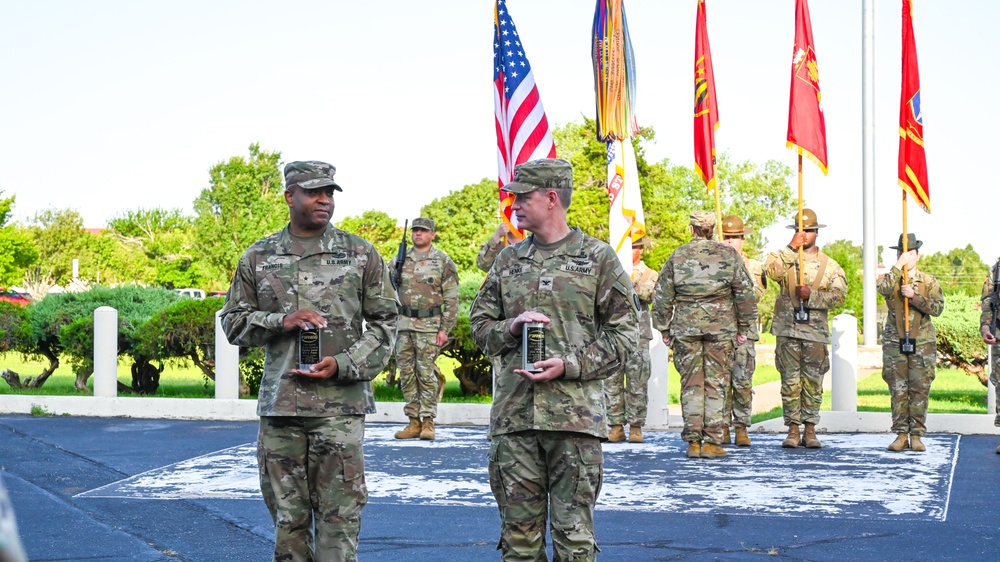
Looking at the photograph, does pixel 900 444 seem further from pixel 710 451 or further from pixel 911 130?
pixel 911 130

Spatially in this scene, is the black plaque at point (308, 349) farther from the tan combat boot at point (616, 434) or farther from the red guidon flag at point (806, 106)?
the red guidon flag at point (806, 106)

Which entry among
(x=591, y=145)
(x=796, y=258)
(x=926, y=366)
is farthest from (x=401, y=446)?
(x=591, y=145)

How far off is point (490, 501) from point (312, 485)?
348 centimetres

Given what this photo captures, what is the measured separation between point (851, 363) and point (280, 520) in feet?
31.7

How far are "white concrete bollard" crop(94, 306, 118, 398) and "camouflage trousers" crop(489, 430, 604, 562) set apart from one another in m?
11.7

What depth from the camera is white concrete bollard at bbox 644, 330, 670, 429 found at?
14.1m

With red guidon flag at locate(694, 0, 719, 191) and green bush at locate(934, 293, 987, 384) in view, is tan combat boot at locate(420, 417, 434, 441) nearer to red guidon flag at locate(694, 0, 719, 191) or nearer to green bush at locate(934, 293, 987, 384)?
red guidon flag at locate(694, 0, 719, 191)

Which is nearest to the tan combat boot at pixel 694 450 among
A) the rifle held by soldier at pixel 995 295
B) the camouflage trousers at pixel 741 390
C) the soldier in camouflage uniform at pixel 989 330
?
the camouflage trousers at pixel 741 390

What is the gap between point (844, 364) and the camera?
44.1 ft

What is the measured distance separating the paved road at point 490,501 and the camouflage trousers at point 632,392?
1.31 ft

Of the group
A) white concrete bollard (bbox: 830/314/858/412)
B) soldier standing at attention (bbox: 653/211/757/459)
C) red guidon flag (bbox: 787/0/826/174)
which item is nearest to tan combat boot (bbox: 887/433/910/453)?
white concrete bollard (bbox: 830/314/858/412)

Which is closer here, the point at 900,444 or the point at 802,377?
the point at 900,444

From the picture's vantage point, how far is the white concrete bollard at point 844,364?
13.5 m

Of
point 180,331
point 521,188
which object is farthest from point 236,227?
point 521,188
